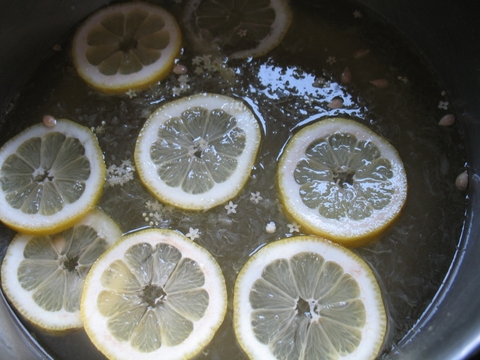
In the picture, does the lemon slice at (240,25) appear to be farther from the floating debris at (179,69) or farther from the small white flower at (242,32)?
the floating debris at (179,69)

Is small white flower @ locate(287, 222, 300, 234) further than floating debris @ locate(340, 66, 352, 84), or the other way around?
floating debris @ locate(340, 66, 352, 84)

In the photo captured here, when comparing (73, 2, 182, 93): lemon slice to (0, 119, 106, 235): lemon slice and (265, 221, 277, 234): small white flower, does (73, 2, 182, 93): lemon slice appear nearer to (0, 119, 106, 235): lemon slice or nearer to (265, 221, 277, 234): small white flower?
(0, 119, 106, 235): lemon slice

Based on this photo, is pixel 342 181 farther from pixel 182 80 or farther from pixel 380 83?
pixel 182 80

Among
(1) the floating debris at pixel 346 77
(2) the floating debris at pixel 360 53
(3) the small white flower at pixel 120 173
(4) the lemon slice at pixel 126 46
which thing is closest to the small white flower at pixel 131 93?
(4) the lemon slice at pixel 126 46

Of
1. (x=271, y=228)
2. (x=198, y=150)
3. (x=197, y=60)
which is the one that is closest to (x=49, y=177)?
(x=198, y=150)

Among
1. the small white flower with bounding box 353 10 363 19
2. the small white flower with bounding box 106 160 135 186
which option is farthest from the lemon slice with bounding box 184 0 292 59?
the small white flower with bounding box 106 160 135 186

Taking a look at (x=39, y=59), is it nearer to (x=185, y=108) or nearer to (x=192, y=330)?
(x=185, y=108)
